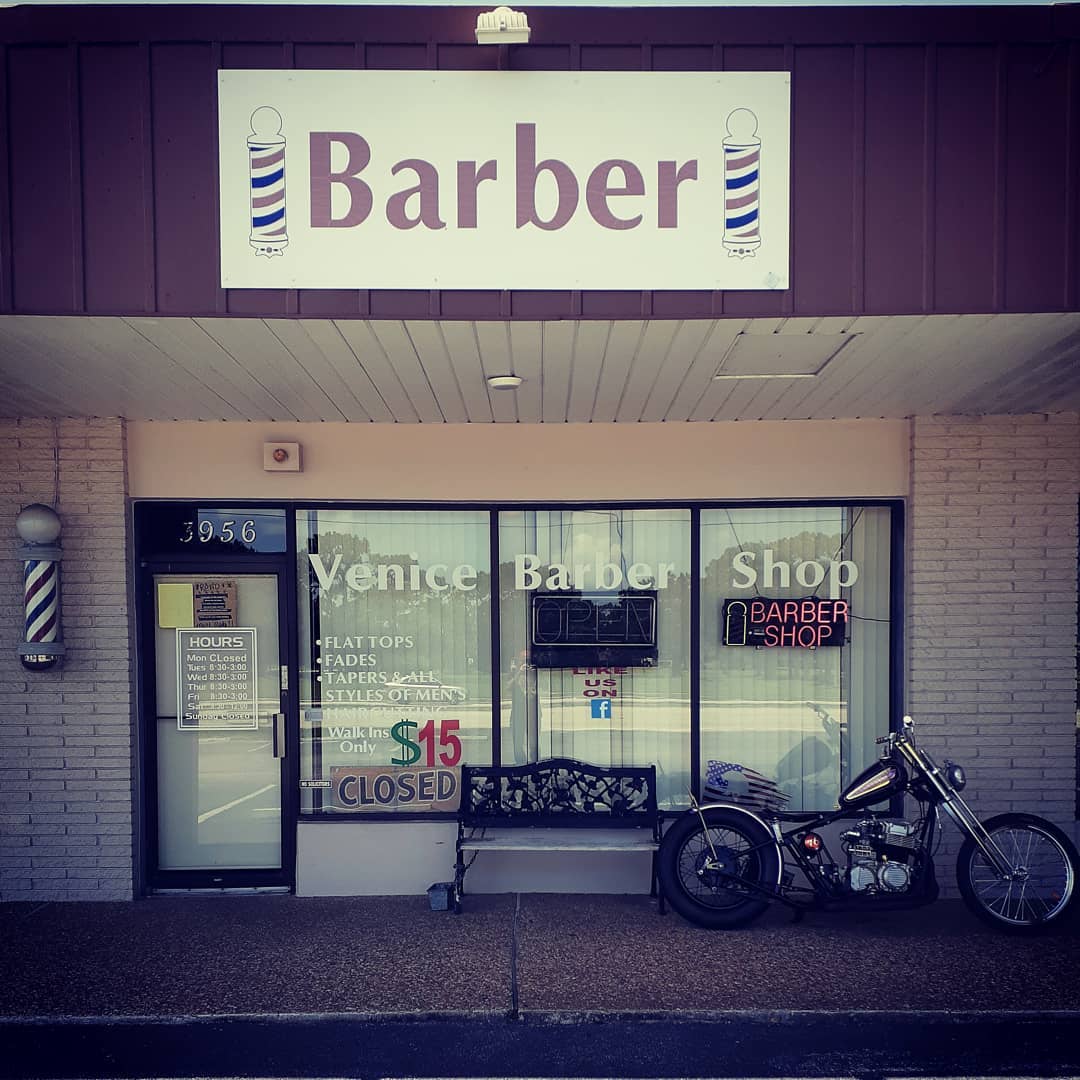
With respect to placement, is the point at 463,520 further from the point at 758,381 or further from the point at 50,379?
the point at 50,379

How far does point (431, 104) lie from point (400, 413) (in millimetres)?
2104

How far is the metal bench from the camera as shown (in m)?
5.63

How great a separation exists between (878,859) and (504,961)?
2.33 meters

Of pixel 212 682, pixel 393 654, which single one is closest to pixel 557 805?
pixel 393 654

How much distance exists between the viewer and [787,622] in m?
6.09

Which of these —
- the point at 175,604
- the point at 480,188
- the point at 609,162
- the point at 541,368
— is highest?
the point at 609,162

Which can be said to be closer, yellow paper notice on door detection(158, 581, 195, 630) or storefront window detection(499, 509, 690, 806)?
yellow paper notice on door detection(158, 581, 195, 630)

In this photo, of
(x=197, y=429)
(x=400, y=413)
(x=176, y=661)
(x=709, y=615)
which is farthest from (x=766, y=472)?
(x=176, y=661)

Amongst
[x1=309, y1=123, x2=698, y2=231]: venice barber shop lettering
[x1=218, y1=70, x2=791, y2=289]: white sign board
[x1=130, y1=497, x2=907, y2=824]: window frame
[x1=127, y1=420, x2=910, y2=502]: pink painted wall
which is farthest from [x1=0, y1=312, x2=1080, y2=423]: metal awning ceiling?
[x1=130, y1=497, x2=907, y2=824]: window frame

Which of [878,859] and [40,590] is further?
[40,590]

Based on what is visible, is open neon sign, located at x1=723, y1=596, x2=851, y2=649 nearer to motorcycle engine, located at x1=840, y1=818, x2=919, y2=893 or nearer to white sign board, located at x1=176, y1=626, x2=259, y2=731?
motorcycle engine, located at x1=840, y1=818, x2=919, y2=893

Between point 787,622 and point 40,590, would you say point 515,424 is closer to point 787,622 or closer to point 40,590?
point 787,622

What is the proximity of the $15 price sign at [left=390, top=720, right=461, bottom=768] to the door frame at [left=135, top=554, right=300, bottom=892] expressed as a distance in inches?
29.4

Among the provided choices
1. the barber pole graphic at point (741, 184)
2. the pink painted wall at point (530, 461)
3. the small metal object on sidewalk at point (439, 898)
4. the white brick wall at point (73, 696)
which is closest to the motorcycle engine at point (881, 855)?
the pink painted wall at point (530, 461)
